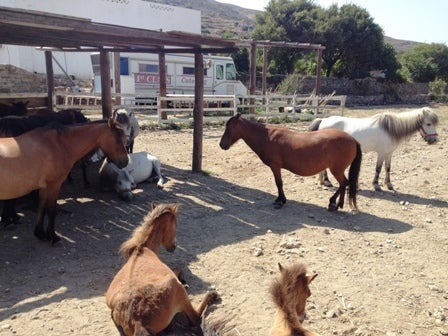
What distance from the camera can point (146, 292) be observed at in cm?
286

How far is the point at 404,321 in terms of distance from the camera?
12.1ft

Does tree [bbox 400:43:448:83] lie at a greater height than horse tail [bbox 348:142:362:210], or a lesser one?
greater

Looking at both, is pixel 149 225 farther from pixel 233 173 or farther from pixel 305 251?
pixel 233 173

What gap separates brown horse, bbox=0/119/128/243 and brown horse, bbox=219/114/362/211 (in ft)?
8.05

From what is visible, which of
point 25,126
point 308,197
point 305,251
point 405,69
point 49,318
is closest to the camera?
point 49,318

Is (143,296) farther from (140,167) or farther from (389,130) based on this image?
(389,130)

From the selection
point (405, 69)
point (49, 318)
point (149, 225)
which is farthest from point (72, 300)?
point (405, 69)

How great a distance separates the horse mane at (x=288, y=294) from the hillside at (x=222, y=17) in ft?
306

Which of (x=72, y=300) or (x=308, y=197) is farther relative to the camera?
(x=308, y=197)

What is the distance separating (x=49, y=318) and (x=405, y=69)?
44595mm

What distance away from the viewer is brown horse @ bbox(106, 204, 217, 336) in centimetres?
275

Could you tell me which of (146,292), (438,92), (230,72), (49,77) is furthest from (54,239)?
(438,92)

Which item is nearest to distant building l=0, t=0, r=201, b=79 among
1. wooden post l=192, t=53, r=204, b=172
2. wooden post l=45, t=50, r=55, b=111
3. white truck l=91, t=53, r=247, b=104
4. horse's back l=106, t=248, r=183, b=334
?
white truck l=91, t=53, r=247, b=104

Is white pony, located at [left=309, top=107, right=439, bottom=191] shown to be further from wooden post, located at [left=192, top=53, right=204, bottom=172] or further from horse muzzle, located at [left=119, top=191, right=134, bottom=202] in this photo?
horse muzzle, located at [left=119, top=191, right=134, bottom=202]
